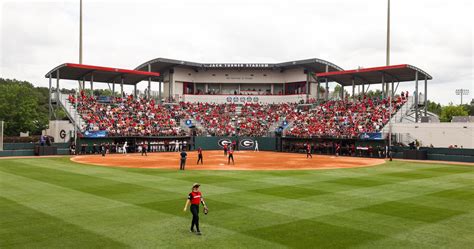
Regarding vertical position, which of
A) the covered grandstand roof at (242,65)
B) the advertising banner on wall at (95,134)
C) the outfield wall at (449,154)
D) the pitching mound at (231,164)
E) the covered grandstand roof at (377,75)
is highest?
the covered grandstand roof at (242,65)

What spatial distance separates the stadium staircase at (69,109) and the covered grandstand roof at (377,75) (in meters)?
37.9

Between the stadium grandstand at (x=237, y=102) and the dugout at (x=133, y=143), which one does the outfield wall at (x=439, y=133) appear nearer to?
the stadium grandstand at (x=237, y=102)

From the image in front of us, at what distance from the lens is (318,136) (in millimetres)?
56062

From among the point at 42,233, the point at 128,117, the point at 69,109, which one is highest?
the point at 69,109

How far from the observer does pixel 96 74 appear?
204 ft

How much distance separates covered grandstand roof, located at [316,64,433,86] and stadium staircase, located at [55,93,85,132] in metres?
37.9

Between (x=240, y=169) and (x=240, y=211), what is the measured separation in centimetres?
1655

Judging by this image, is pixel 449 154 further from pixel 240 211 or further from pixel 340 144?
pixel 240 211

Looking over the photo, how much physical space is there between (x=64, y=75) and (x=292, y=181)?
46.4 meters

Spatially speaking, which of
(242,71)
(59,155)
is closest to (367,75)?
(242,71)

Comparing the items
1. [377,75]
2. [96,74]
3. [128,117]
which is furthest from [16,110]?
[377,75]

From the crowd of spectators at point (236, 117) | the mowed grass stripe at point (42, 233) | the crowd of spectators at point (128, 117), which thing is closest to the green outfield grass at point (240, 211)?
the mowed grass stripe at point (42, 233)

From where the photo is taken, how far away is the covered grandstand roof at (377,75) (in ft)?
181

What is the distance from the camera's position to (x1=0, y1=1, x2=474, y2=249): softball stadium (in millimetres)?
13523
